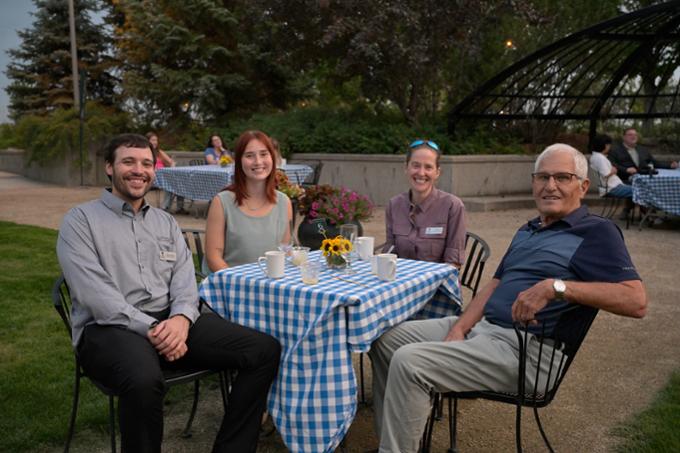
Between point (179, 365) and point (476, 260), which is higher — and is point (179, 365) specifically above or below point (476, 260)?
below

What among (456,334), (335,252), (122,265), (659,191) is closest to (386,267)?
(335,252)

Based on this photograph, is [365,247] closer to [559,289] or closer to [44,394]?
[559,289]

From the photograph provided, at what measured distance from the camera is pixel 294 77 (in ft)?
62.8

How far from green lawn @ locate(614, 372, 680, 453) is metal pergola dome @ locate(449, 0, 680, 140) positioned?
1016 centimetres

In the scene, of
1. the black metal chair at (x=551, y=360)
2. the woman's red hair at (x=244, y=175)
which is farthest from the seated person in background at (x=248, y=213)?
the black metal chair at (x=551, y=360)

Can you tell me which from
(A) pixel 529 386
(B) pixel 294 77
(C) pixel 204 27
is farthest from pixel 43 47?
(A) pixel 529 386

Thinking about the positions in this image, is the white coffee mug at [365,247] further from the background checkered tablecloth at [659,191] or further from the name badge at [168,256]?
the background checkered tablecloth at [659,191]

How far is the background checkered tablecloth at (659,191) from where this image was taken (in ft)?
31.0

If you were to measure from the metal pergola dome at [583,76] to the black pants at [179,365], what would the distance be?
11406 millimetres

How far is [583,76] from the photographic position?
1451 centimetres

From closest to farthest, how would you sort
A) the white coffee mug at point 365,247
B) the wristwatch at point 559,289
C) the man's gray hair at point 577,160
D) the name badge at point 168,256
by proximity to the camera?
the wristwatch at point 559,289 < the man's gray hair at point 577,160 < the name badge at point 168,256 < the white coffee mug at point 365,247

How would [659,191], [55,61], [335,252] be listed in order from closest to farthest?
[335,252]
[659,191]
[55,61]

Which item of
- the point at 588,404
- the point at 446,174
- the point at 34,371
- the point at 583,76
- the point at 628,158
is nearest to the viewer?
the point at 588,404

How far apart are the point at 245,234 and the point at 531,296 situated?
1789 mm
